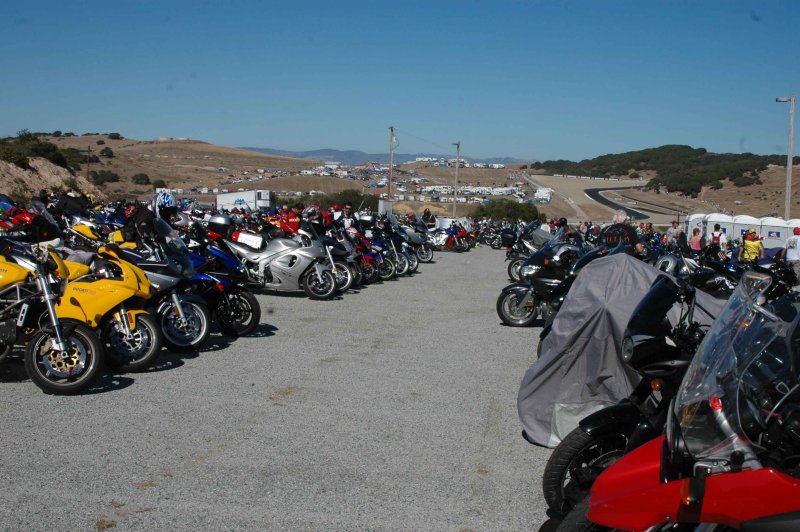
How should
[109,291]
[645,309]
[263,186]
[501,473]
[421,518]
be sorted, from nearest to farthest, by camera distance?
1. [645,309]
2. [421,518]
3. [501,473]
4. [109,291]
5. [263,186]

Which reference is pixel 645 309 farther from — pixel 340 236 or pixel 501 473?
pixel 340 236

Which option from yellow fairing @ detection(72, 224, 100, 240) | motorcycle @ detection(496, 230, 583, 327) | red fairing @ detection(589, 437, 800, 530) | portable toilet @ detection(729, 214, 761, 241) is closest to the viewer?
red fairing @ detection(589, 437, 800, 530)

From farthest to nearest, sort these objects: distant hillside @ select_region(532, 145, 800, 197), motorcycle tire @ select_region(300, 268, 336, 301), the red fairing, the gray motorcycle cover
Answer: distant hillside @ select_region(532, 145, 800, 197) < motorcycle tire @ select_region(300, 268, 336, 301) < the gray motorcycle cover < the red fairing

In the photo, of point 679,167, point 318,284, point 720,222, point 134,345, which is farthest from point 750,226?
point 679,167

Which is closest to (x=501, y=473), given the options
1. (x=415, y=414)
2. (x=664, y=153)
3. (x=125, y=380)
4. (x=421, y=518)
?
(x=421, y=518)

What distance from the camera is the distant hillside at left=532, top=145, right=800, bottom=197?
8569cm

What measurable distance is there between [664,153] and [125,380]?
5430 inches

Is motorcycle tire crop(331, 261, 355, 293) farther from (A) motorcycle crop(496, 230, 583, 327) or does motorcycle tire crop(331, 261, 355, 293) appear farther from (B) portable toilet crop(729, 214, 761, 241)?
(B) portable toilet crop(729, 214, 761, 241)

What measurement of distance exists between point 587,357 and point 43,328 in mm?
4412

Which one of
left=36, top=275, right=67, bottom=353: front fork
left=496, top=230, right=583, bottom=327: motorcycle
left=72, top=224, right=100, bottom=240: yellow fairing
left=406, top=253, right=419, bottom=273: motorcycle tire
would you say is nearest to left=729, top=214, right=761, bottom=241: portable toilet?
left=406, top=253, right=419, bottom=273: motorcycle tire

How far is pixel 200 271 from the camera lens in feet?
29.9

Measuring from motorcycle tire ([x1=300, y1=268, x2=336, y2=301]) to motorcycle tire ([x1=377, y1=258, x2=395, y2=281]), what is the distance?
427cm

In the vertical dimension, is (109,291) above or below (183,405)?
above

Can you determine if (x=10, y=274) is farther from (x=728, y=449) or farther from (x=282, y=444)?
(x=728, y=449)
